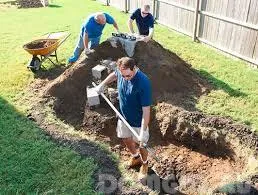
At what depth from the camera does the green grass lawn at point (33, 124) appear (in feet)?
17.9

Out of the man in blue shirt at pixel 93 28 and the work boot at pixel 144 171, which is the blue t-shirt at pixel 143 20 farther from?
the work boot at pixel 144 171

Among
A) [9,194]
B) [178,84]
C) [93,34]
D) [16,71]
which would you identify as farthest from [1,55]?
[9,194]

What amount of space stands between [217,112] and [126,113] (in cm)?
277

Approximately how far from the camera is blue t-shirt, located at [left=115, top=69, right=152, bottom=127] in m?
4.76

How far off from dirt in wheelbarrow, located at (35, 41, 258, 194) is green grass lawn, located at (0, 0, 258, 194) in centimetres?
59

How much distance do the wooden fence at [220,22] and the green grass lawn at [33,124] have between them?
0.37 meters

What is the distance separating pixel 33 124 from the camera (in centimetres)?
695

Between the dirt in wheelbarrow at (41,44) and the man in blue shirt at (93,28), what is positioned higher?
the man in blue shirt at (93,28)

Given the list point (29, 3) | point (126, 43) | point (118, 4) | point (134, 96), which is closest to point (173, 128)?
point (134, 96)

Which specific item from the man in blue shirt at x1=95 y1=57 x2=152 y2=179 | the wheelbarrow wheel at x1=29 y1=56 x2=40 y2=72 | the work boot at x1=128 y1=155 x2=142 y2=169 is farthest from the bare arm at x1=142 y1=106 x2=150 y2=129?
the wheelbarrow wheel at x1=29 y1=56 x2=40 y2=72

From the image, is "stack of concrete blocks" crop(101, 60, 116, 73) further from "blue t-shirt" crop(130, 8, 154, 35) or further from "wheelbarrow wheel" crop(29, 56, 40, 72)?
"wheelbarrow wheel" crop(29, 56, 40, 72)

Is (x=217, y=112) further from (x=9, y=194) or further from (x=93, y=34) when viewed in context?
(x=9, y=194)

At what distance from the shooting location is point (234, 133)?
254 inches

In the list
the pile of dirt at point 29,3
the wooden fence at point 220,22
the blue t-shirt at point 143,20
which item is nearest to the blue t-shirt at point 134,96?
the blue t-shirt at point 143,20
